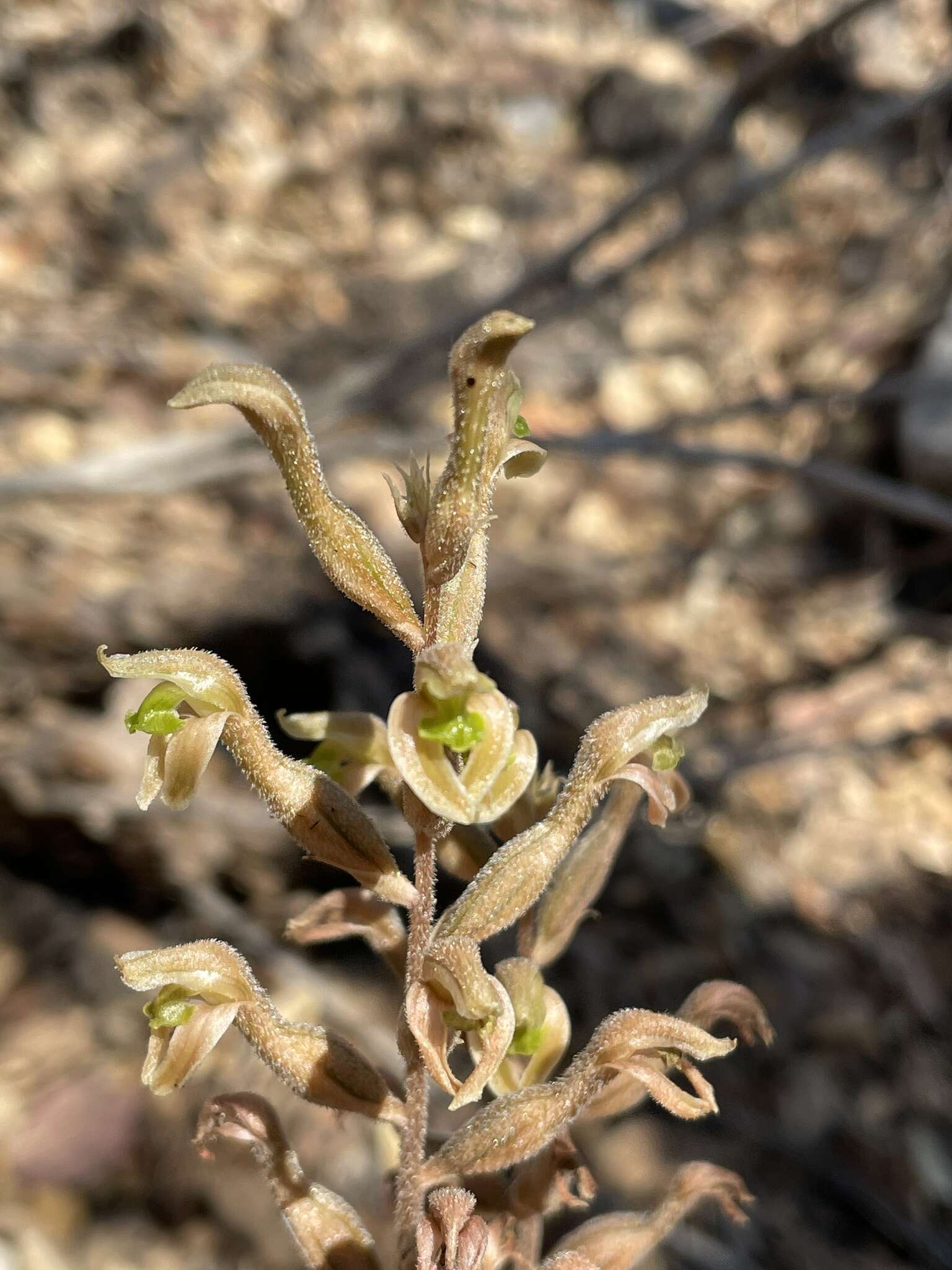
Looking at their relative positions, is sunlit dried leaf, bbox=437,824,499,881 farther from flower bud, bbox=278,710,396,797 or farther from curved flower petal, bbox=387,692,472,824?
curved flower petal, bbox=387,692,472,824

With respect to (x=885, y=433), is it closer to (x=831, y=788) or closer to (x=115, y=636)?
(x=831, y=788)

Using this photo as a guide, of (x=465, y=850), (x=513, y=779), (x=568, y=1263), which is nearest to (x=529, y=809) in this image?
(x=465, y=850)

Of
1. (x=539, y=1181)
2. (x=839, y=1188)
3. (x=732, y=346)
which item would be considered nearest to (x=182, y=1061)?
(x=539, y=1181)

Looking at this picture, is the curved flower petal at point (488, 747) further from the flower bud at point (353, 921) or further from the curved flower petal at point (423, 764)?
the flower bud at point (353, 921)

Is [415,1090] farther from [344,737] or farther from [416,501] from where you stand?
[416,501]

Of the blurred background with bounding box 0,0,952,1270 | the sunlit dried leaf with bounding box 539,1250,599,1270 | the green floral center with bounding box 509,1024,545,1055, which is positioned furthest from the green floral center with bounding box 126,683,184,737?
the blurred background with bounding box 0,0,952,1270

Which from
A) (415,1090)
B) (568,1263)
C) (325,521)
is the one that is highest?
(325,521)

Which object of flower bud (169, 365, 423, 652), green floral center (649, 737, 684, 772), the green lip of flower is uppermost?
flower bud (169, 365, 423, 652)
